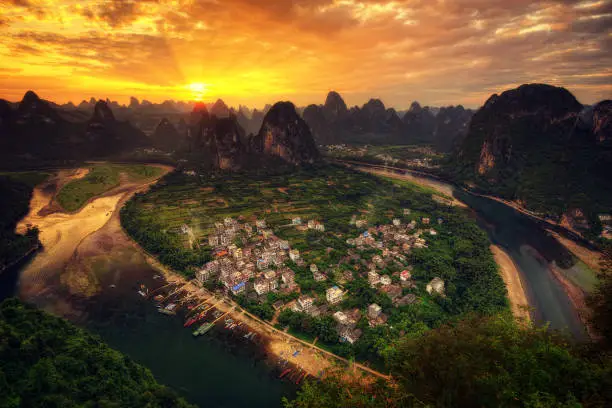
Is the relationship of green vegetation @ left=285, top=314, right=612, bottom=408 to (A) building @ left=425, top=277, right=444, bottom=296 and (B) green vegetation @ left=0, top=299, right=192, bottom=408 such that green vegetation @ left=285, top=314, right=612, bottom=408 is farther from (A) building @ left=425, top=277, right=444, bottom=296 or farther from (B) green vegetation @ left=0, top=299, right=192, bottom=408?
(A) building @ left=425, top=277, right=444, bottom=296

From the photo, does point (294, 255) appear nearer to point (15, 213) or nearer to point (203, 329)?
point (203, 329)

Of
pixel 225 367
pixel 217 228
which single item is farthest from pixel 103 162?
pixel 225 367

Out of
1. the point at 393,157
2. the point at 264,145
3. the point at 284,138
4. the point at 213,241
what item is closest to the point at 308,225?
the point at 213,241

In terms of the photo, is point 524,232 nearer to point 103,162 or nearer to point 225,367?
point 225,367

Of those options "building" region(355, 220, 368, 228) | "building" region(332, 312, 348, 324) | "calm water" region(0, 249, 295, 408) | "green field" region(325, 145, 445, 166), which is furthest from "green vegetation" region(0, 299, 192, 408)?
"green field" region(325, 145, 445, 166)

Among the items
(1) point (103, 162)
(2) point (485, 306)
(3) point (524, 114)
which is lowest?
(2) point (485, 306)

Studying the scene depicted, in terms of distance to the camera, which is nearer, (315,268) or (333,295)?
(333,295)
